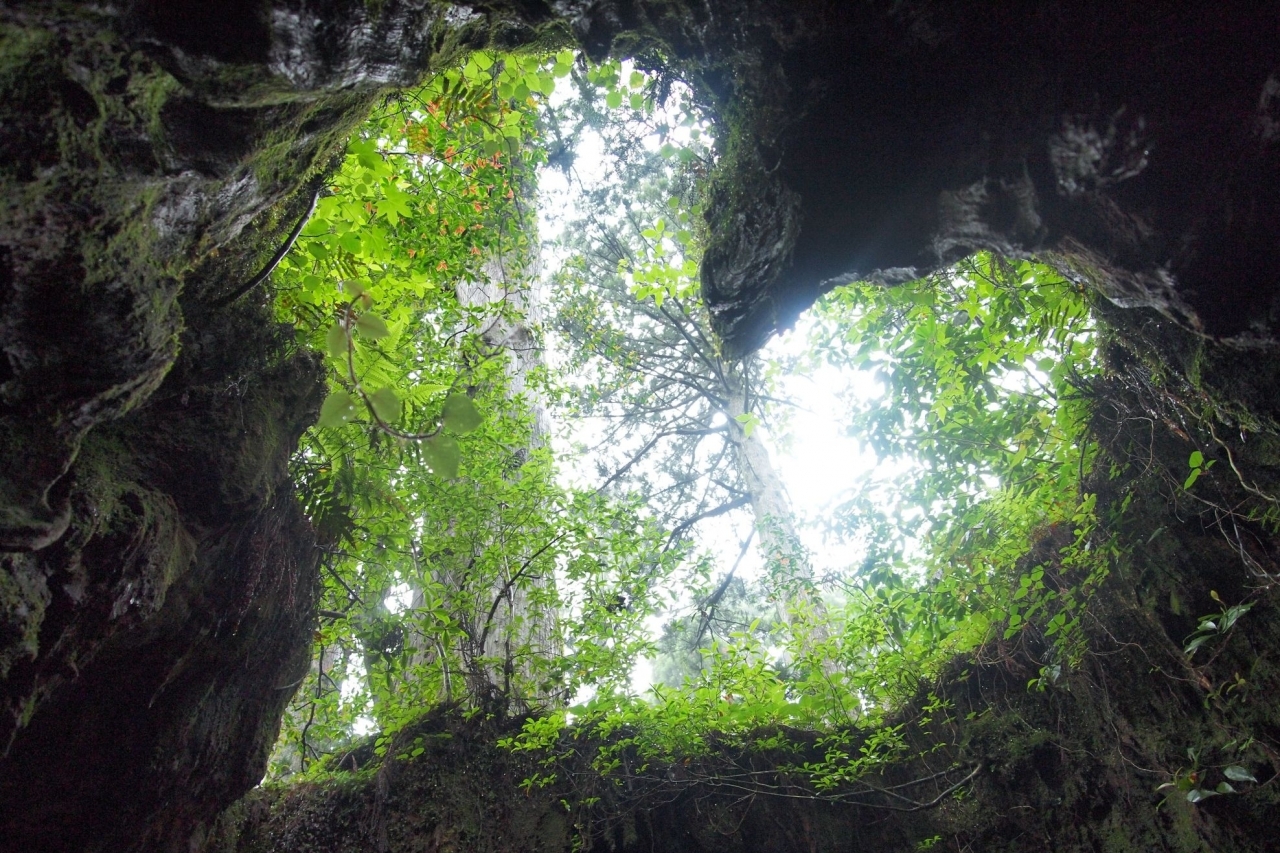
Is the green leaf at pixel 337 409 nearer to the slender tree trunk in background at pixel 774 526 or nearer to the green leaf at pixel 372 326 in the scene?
the green leaf at pixel 372 326

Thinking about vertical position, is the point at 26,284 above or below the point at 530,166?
below

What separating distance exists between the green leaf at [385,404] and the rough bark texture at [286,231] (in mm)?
840

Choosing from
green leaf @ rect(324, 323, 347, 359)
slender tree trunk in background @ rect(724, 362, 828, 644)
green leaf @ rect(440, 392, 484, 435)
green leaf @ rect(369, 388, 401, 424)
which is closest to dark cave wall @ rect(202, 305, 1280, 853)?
slender tree trunk in background @ rect(724, 362, 828, 644)

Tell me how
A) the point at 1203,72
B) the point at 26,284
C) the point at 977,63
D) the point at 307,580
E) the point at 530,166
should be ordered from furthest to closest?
the point at 530,166 → the point at 307,580 → the point at 977,63 → the point at 1203,72 → the point at 26,284

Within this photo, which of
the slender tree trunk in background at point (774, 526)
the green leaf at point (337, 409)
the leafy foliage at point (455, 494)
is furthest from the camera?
the slender tree trunk in background at point (774, 526)

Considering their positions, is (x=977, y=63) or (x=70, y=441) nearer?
(x=70, y=441)

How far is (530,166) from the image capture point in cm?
580

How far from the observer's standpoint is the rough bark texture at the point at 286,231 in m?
1.70

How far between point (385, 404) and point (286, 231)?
2.04 meters

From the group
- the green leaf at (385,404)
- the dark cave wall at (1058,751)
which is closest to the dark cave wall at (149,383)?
the green leaf at (385,404)

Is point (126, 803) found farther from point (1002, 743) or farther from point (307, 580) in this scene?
point (1002, 743)

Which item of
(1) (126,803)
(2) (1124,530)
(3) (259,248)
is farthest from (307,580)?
(2) (1124,530)

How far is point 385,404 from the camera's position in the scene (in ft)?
5.21

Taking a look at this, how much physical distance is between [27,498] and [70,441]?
0.18 meters
